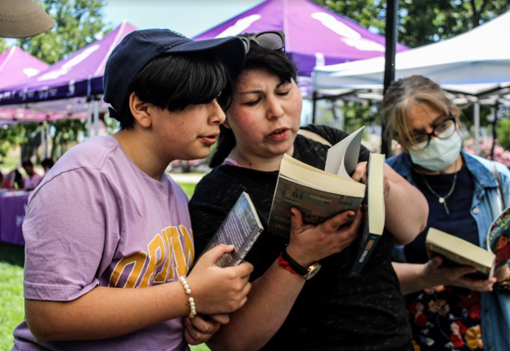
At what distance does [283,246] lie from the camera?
1.46m

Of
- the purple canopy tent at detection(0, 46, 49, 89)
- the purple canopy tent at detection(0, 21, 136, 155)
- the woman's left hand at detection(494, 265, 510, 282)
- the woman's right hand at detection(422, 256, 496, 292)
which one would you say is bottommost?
the purple canopy tent at detection(0, 46, 49, 89)

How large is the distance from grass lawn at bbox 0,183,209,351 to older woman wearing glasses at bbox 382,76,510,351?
2.45 meters

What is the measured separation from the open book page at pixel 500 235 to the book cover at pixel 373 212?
0.86m

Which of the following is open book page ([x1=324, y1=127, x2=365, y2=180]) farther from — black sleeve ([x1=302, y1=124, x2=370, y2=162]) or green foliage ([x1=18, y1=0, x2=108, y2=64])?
green foliage ([x1=18, y1=0, x2=108, y2=64])

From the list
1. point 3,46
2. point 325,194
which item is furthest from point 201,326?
point 3,46

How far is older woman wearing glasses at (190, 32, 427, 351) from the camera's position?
1420 mm

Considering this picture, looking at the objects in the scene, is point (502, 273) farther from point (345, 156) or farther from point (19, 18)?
point (19, 18)

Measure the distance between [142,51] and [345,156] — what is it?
1.90ft

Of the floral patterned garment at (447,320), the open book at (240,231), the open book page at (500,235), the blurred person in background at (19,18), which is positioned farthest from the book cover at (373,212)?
the blurred person in background at (19,18)

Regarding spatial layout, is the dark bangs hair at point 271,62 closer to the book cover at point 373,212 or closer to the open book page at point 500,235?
the book cover at point 373,212

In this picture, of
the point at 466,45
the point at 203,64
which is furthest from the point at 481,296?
the point at 466,45

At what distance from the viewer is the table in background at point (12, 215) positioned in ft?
23.8

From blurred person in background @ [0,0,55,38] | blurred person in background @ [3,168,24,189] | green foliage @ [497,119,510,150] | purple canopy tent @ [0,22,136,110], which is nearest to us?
blurred person in background @ [0,0,55,38]

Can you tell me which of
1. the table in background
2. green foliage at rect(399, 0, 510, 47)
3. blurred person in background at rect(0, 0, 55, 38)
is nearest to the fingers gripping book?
blurred person in background at rect(0, 0, 55, 38)
